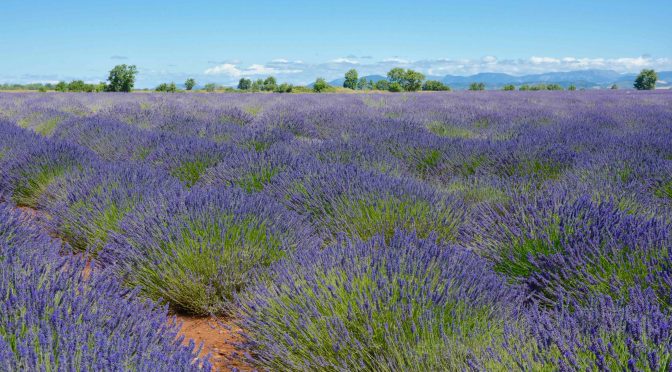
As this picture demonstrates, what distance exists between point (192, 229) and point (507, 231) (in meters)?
1.67

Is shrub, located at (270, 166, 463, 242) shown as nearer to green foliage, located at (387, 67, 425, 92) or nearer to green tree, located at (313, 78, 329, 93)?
green tree, located at (313, 78, 329, 93)

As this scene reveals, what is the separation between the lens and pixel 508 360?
4.75ft

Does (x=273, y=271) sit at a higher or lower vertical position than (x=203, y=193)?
lower

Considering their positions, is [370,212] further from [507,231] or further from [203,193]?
[203,193]

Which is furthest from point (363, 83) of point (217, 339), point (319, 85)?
point (217, 339)

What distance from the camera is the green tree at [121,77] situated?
32.0 meters

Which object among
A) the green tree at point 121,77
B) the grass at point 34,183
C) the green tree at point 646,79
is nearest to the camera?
the grass at point 34,183

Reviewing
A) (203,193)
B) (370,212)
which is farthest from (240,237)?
(370,212)

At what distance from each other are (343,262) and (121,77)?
109 ft

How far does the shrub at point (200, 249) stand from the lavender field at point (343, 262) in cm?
1

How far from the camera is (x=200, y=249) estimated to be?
2617 mm

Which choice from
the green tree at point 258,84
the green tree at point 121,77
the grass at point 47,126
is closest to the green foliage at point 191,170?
the grass at point 47,126

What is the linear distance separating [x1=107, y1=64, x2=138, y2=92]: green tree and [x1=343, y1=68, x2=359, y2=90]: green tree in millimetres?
25591

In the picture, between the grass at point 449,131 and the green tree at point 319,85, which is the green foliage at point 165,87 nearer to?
the green tree at point 319,85
